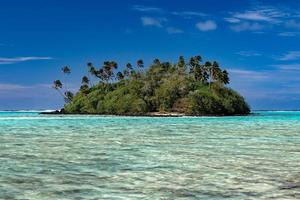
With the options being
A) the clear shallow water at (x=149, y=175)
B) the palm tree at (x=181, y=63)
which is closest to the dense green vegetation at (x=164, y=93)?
the palm tree at (x=181, y=63)

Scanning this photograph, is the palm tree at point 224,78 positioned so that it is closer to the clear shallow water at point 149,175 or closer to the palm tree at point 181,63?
the palm tree at point 181,63

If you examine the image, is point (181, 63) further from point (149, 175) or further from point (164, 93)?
point (149, 175)

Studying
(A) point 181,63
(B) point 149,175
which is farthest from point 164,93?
(B) point 149,175

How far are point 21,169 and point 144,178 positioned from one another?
4.91 metres

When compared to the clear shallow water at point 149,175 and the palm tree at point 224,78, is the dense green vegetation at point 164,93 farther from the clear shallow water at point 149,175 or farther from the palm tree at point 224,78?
the clear shallow water at point 149,175

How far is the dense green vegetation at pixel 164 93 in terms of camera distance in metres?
144

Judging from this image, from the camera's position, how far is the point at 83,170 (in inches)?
635

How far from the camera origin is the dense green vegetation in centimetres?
14400

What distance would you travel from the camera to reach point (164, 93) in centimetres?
14338

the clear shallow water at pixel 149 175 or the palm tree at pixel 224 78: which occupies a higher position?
the palm tree at pixel 224 78

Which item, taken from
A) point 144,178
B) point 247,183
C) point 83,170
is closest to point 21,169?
point 83,170

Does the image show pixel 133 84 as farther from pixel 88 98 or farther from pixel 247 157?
pixel 247 157

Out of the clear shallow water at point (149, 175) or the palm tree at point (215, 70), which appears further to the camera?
the palm tree at point (215, 70)

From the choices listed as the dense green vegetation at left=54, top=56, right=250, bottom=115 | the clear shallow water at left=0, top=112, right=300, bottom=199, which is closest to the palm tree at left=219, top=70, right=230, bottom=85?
the dense green vegetation at left=54, top=56, right=250, bottom=115
